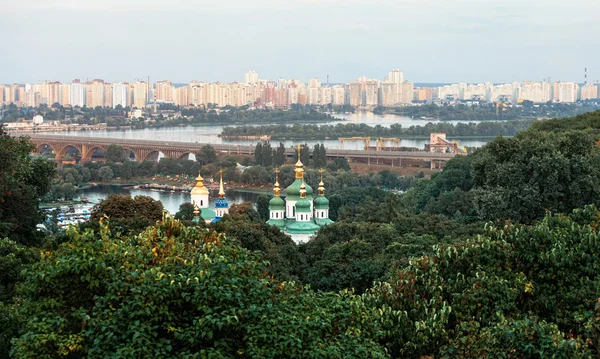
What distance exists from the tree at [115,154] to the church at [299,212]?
690 inches

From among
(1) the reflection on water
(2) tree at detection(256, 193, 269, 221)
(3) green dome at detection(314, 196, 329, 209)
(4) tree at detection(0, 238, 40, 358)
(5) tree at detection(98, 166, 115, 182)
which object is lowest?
(1) the reflection on water

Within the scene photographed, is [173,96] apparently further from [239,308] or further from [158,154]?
[239,308]

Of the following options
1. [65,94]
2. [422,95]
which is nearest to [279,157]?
[65,94]

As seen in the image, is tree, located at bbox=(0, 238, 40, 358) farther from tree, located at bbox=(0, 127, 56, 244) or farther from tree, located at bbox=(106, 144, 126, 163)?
tree, located at bbox=(106, 144, 126, 163)

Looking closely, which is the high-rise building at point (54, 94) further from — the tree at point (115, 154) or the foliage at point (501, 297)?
the foliage at point (501, 297)

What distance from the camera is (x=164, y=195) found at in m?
22.4

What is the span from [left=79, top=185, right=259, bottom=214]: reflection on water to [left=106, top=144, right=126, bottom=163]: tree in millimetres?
4414

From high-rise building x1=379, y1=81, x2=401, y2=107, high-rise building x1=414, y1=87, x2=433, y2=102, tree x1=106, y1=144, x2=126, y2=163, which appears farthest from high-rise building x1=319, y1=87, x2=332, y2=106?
tree x1=106, y1=144, x2=126, y2=163

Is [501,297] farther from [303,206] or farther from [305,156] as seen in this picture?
[305,156]

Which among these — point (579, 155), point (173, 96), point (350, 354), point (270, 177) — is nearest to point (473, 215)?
point (579, 155)

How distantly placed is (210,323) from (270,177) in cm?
2044

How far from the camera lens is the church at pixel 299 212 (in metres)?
11.0

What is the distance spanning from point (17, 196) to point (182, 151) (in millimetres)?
23487

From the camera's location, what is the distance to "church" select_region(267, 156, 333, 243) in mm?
10977
